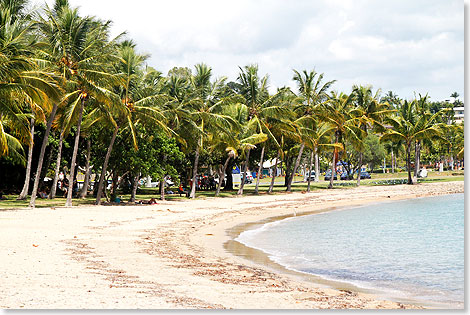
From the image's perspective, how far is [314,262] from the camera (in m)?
14.4

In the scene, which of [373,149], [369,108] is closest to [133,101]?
[369,108]

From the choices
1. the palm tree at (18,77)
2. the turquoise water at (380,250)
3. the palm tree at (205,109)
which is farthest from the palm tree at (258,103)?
the palm tree at (18,77)

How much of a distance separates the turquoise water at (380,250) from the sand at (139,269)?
3.26 feet

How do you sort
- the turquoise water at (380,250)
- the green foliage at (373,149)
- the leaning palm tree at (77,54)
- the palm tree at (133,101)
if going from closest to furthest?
the turquoise water at (380,250)
the leaning palm tree at (77,54)
the palm tree at (133,101)
the green foliage at (373,149)

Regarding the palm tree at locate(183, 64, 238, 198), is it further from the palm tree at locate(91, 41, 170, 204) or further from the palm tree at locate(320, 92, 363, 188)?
the palm tree at locate(320, 92, 363, 188)

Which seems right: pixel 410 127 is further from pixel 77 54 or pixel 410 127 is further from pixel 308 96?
pixel 77 54

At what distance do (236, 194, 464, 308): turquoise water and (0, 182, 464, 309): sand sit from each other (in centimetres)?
99

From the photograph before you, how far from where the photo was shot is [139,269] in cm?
1074

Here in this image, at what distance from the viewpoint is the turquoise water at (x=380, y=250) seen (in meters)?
11.4

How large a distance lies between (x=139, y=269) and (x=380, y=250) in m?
9.17

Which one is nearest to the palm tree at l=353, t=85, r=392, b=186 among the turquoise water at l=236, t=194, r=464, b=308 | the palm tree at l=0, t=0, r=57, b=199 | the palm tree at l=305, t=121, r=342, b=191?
the palm tree at l=305, t=121, r=342, b=191

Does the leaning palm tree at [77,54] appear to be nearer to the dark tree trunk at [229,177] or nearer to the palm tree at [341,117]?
the dark tree trunk at [229,177]

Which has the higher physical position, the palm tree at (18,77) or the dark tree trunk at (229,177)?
the palm tree at (18,77)

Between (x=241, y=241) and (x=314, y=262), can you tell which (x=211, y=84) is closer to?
(x=241, y=241)
